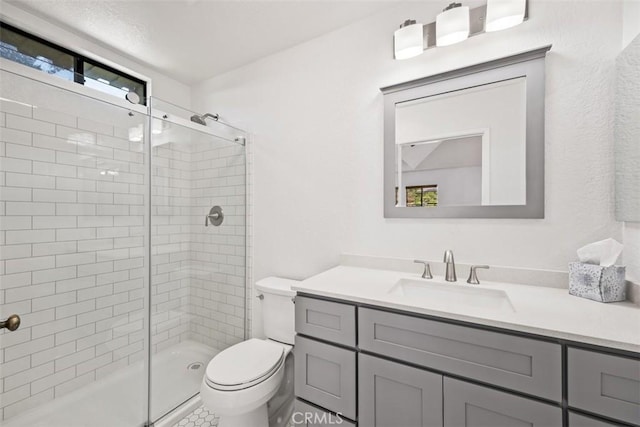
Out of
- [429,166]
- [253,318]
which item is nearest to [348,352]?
[429,166]

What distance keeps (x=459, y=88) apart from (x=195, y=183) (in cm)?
187

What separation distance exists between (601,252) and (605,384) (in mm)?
542

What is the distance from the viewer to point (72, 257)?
165cm

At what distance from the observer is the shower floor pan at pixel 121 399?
1.50 m

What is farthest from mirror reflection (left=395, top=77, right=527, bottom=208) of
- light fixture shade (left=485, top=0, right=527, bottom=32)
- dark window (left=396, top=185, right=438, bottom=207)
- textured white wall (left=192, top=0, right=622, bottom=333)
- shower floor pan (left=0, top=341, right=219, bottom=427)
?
shower floor pan (left=0, top=341, right=219, bottom=427)

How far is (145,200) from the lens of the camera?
1.80 metres

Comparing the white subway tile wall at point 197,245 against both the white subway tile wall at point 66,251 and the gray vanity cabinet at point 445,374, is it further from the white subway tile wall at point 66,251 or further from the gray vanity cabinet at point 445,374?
the gray vanity cabinet at point 445,374

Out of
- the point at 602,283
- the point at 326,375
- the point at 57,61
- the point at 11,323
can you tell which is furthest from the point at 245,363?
the point at 57,61

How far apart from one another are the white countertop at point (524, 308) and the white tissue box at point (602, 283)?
0.09 ft

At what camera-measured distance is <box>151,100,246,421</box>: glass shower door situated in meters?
1.83

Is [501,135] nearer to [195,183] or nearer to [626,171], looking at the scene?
[626,171]

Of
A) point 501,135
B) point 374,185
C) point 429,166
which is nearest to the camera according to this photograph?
point 501,135

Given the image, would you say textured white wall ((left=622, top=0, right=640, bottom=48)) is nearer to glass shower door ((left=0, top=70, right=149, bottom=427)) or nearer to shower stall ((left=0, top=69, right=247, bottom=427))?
shower stall ((left=0, top=69, right=247, bottom=427))

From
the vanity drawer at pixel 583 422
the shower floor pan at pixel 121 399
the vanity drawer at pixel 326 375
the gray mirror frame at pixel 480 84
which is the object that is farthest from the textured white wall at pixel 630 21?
the shower floor pan at pixel 121 399
